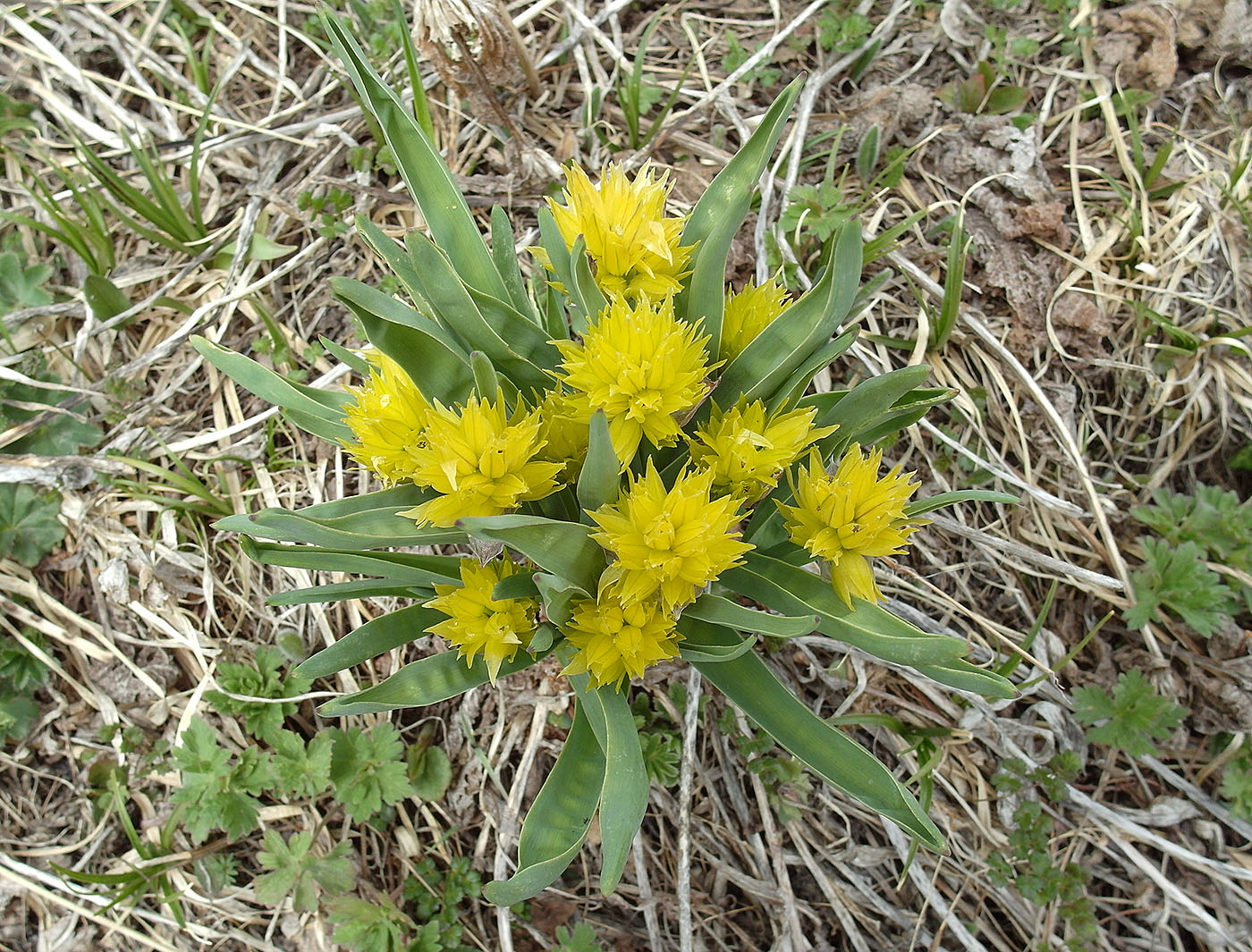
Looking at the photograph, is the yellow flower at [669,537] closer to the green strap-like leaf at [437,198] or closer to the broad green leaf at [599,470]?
the broad green leaf at [599,470]

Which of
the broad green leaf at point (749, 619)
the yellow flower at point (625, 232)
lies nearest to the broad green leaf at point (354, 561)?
the broad green leaf at point (749, 619)

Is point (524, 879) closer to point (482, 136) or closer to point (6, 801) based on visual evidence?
point (6, 801)

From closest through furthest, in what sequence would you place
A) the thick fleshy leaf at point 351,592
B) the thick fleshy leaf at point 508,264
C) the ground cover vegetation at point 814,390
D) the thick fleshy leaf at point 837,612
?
1. the thick fleshy leaf at point 837,612
2. the thick fleshy leaf at point 351,592
3. the thick fleshy leaf at point 508,264
4. the ground cover vegetation at point 814,390

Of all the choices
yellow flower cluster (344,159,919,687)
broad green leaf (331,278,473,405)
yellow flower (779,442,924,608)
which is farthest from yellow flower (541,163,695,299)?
yellow flower (779,442,924,608)

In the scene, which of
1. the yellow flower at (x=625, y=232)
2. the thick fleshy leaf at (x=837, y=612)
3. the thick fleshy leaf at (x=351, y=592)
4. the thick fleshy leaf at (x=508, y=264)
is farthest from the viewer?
the thick fleshy leaf at (x=508, y=264)

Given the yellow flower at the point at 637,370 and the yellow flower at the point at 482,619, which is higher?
the yellow flower at the point at 637,370

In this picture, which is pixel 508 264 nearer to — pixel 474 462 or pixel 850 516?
pixel 474 462

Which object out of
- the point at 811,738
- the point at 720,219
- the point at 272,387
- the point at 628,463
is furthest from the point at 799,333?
the point at 272,387

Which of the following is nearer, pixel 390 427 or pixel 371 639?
pixel 390 427
